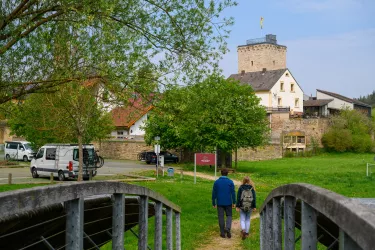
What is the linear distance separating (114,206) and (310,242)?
5.08 ft

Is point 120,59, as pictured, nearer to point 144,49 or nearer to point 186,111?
point 144,49

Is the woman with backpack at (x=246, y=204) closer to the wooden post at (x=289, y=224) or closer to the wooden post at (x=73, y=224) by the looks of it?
the wooden post at (x=289, y=224)

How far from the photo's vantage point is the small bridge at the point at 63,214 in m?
2.31

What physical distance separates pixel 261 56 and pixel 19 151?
56.8 m

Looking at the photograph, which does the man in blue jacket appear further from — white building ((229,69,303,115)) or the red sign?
white building ((229,69,303,115))

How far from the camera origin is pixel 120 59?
1344 centimetres

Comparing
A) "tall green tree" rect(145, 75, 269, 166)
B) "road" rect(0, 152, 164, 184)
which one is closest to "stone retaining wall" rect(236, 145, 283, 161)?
"tall green tree" rect(145, 75, 269, 166)

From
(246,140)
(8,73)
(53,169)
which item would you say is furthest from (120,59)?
(246,140)

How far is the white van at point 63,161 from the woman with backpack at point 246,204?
16812 mm

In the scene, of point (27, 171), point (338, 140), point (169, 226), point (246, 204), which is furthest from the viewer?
point (338, 140)

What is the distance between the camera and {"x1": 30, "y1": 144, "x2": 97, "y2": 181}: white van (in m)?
28.3

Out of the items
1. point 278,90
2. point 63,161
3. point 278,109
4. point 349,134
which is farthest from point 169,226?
point 278,90

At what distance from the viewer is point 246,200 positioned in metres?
12.4

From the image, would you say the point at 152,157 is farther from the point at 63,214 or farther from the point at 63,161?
the point at 63,214
